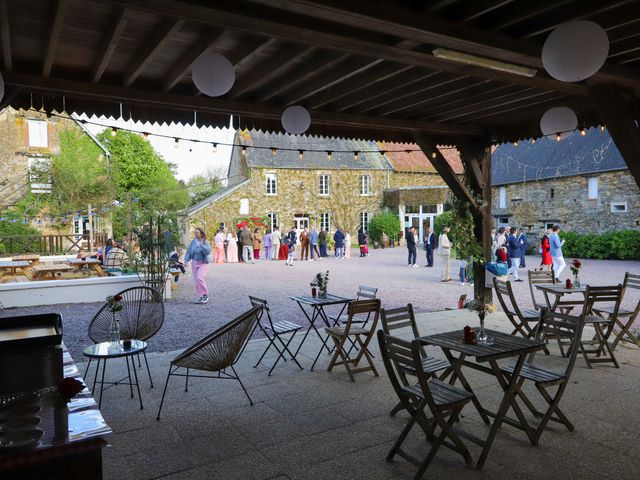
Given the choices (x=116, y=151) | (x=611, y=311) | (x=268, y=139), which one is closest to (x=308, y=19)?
(x=611, y=311)

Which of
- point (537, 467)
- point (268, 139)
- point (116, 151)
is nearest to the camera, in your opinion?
point (537, 467)

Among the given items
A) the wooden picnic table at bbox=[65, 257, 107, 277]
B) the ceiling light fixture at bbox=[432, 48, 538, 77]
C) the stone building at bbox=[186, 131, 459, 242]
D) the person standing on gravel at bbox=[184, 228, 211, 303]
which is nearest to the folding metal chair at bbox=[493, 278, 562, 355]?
the ceiling light fixture at bbox=[432, 48, 538, 77]

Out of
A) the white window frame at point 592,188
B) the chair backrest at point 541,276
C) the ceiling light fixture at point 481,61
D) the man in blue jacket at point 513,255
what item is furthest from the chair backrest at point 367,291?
the white window frame at point 592,188

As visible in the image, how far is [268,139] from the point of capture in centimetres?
2669

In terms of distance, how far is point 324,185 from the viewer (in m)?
28.3

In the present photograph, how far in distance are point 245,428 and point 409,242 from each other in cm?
1344

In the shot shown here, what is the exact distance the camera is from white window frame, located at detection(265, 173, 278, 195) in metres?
26.8

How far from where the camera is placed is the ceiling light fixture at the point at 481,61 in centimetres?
352

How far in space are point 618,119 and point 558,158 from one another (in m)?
21.2

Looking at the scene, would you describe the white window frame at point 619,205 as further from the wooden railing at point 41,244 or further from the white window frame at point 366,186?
the wooden railing at point 41,244

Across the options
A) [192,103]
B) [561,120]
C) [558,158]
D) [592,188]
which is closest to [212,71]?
[192,103]

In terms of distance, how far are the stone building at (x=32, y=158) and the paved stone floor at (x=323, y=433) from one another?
17.8 meters

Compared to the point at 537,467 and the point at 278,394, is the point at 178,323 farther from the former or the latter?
the point at 537,467

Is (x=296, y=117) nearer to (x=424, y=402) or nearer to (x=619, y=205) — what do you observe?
(x=424, y=402)
